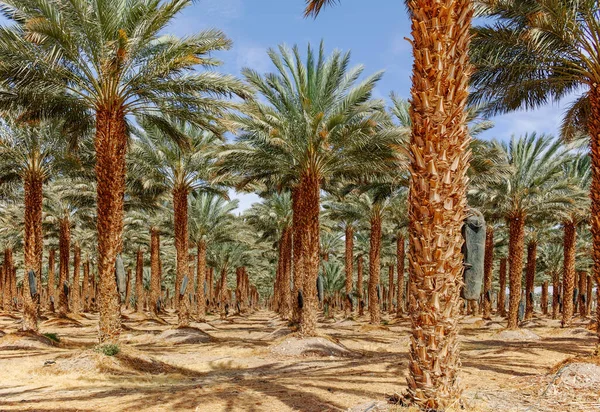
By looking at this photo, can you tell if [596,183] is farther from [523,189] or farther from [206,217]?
[206,217]

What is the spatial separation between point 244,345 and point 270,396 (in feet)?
32.7

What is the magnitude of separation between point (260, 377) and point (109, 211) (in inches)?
226

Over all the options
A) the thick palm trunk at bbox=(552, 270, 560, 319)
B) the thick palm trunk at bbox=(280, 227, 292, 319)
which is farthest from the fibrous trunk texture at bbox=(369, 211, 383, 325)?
the thick palm trunk at bbox=(552, 270, 560, 319)

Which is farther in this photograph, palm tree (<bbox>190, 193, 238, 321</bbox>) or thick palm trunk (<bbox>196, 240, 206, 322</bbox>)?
palm tree (<bbox>190, 193, 238, 321</bbox>)

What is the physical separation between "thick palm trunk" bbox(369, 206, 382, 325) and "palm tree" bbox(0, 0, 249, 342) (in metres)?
16.9

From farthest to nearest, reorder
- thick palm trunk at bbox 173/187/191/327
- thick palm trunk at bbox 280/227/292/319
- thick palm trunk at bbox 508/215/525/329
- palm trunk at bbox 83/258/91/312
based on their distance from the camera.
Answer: palm trunk at bbox 83/258/91/312 → thick palm trunk at bbox 280/227/292/319 → thick palm trunk at bbox 508/215/525/329 → thick palm trunk at bbox 173/187/191/327

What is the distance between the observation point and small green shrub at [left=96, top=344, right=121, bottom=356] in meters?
12.5

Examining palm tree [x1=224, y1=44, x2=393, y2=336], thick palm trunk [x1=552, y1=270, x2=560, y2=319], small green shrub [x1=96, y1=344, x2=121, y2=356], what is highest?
palm tree [x1=224, y1=44, x2=393, y2=336]

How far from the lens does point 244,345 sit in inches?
715

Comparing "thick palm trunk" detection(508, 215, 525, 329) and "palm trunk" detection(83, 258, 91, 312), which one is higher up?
"thick palm trunk" detection(508, 215, 525, 329)

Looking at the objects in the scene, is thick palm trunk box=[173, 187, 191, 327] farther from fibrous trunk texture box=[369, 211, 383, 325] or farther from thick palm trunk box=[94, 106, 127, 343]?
fibrous trunk texture box=[369, 211, 383, 325]

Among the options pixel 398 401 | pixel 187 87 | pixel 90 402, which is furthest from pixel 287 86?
pixel 398 401

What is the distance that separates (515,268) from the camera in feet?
78.4

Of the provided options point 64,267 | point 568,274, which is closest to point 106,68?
point 64,267
